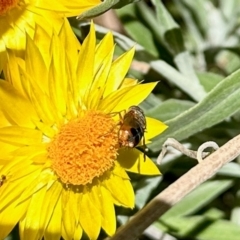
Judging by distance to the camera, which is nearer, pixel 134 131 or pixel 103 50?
pixel 134 131

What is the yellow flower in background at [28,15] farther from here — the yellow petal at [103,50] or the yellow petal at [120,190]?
the yellow petal at [120,190]

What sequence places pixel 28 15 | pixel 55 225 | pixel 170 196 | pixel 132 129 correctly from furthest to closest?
pixel 28 15 → pixel 55 225 → pixel 132 129 → pixel 170 196

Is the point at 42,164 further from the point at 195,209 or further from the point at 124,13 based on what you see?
the point at 124,13

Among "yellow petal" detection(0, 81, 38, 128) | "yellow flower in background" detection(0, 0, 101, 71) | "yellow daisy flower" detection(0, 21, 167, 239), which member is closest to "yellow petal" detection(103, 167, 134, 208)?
"yellow daisy flower" detection(0, 21, 167, 239)

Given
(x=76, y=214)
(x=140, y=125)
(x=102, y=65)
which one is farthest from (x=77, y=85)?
(x=76, y=214)

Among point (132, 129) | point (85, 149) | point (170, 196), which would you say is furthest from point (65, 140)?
point (170, 196)

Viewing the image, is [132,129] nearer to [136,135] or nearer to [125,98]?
[136,135]
